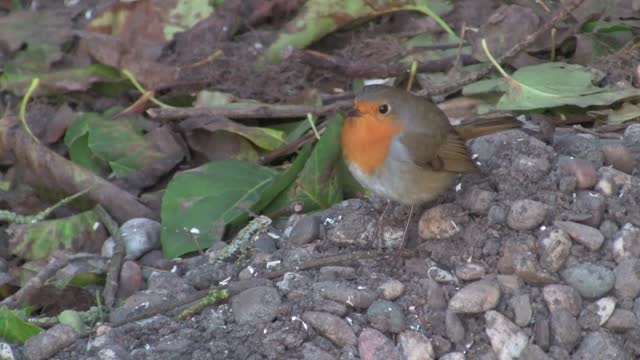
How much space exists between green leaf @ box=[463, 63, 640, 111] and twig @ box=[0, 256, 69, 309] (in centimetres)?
164

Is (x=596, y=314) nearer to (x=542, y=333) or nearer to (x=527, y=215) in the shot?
(x=542, y=333)

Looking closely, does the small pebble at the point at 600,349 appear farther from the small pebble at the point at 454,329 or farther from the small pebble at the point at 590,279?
the small pebble at the point at 454,329

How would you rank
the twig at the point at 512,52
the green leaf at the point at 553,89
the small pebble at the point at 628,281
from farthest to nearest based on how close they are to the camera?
the twig at the point at 512,52, the green leaf at the point at 553,89, the small pebble at the point at 628,281

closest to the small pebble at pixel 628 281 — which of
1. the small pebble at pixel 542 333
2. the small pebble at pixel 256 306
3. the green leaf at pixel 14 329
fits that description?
the small pebble at pixel 542 333

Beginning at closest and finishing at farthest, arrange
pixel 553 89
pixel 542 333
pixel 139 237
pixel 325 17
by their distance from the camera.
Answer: pixel 542 333 < pixel 139 237 < pixel 553 89 < pixel 325 17

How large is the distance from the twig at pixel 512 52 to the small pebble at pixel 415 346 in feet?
Result: 4.76

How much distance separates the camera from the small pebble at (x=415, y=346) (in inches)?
122

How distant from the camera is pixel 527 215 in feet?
11.1

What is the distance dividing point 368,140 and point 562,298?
0.78 meters

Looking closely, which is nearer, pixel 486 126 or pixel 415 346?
pixel 415 346

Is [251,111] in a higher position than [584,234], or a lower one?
lower

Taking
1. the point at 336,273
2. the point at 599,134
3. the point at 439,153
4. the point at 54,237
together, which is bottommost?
the point at 54,237

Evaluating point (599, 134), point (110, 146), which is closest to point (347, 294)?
point (599, 134)

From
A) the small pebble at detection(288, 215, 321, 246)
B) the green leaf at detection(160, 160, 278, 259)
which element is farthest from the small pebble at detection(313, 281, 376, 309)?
the green leaf at detection(160, 160, 278, 259)
